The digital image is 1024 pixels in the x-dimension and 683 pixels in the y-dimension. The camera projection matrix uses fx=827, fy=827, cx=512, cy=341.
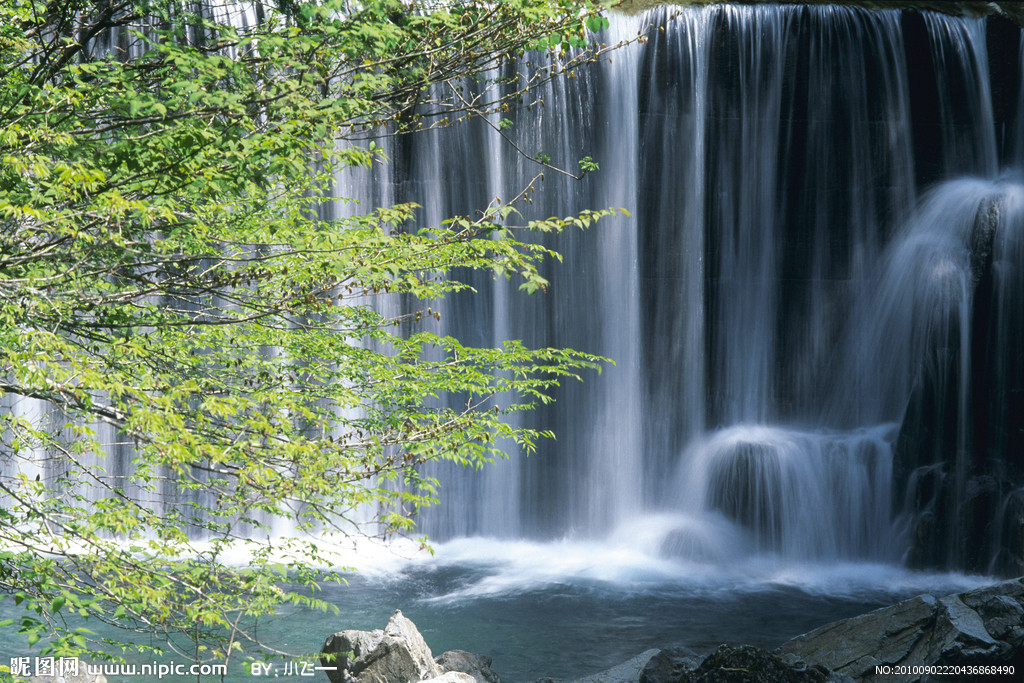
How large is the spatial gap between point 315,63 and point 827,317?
12291 mm

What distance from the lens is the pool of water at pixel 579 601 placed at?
861cm

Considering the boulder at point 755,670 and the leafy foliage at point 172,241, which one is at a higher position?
the leafy foliage at point 172,241

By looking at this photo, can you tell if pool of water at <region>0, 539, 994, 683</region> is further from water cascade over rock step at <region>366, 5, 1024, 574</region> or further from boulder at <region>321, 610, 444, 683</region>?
water cascade over rock step at <region>366, 5, 1024, 574</region>

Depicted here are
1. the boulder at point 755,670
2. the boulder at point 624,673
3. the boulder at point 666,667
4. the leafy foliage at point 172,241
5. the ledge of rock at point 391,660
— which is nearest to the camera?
the leafy foliage at point 172,241

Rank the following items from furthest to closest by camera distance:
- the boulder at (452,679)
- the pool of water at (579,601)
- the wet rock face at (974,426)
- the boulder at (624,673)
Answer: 1. the wet rock face at (974,426)
2. the pool of water at (579,601)
3. the boulder at (624,673)
4. the boulder at (452,679)

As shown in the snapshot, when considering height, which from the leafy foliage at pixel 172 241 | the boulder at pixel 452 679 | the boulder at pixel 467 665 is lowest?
the boulder at pixel 467 665

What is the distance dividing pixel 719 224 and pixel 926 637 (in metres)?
9.31

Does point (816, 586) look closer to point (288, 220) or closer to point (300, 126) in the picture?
point (288, 220)

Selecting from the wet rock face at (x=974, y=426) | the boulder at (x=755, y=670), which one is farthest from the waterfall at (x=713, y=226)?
the boulder at (x=755, y=670)

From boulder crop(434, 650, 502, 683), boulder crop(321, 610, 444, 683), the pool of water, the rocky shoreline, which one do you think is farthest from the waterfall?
boulder crop(321, 610, 444, 683)

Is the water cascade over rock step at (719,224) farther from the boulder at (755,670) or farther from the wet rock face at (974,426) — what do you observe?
the boulder at (755,670)

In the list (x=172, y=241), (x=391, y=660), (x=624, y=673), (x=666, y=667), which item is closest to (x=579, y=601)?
(x=624, y=673)

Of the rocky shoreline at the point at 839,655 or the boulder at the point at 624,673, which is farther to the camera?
the boulder at the point at 624,673

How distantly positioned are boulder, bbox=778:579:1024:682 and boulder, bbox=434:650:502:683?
96.6 inches
